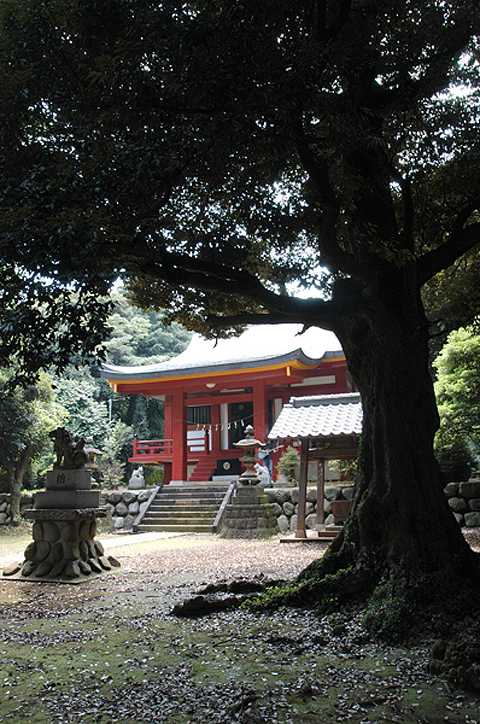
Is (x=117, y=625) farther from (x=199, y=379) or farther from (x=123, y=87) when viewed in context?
(x=199, y=379)

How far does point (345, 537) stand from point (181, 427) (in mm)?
14174

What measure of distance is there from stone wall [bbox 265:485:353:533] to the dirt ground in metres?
7.96

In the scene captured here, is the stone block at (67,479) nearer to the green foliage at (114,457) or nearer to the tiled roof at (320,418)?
the tiled roof at (320,418)

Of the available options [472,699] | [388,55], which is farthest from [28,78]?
[472,699]

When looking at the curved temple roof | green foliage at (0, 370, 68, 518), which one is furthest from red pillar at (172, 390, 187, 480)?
green foliage at (0, 370, 68, 518)

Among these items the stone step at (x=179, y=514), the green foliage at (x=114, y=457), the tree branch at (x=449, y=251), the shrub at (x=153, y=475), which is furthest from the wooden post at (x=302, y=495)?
the shrub at (x=153, y=475)

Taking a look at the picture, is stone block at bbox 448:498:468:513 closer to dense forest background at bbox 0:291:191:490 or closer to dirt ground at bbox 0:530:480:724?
dense forest background at bbox 0:291:191:490

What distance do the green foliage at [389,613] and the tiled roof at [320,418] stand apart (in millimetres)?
6406

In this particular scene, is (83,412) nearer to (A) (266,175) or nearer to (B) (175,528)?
(B) (175,528)

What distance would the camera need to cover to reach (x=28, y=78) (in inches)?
186

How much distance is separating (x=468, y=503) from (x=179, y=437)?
32.7 feet

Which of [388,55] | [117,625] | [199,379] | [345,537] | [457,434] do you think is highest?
[388,55]

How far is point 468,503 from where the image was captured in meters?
12.6

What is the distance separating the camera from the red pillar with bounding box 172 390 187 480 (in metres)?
19.5
